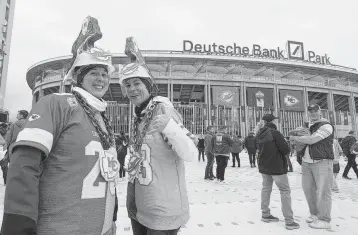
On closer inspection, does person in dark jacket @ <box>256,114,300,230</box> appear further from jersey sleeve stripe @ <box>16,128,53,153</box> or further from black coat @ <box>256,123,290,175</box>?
jersey sleeve stripe @ <box>16,128,53,153</box>

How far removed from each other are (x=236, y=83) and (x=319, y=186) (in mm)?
29906

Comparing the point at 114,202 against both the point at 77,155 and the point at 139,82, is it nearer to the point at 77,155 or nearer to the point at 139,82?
the point at 77,155

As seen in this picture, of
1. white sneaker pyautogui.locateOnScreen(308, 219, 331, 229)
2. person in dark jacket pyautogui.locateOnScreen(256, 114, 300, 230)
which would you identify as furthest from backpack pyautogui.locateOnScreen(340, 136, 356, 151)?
person in dark jacket pyautogui.locateOnScreen(256, 114, 300, 230)

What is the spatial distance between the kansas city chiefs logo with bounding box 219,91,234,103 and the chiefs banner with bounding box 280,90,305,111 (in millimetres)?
7256

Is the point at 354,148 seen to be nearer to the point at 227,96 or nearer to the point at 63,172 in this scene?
the point at 63,172

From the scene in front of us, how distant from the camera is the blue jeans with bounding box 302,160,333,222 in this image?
11.7 ft

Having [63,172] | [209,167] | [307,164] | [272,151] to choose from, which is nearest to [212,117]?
[209,167]

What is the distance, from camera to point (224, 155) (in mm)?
7703

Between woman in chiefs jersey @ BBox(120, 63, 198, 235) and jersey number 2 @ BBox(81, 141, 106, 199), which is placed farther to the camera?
woman in chiefs jersey @ BBox(120, 63, 198, 235)

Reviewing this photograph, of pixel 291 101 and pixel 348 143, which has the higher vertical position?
pixel 291 101

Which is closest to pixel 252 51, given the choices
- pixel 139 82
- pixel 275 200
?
pixel 275 200

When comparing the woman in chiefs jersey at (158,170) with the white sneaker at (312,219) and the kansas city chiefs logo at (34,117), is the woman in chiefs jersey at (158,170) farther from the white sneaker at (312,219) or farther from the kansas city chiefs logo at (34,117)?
the white sneaker at (312,219)

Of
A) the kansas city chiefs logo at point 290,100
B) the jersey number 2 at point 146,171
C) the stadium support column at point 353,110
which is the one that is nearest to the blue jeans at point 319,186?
the jersey number 2 at point 146,171

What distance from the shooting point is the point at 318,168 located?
145 inches
